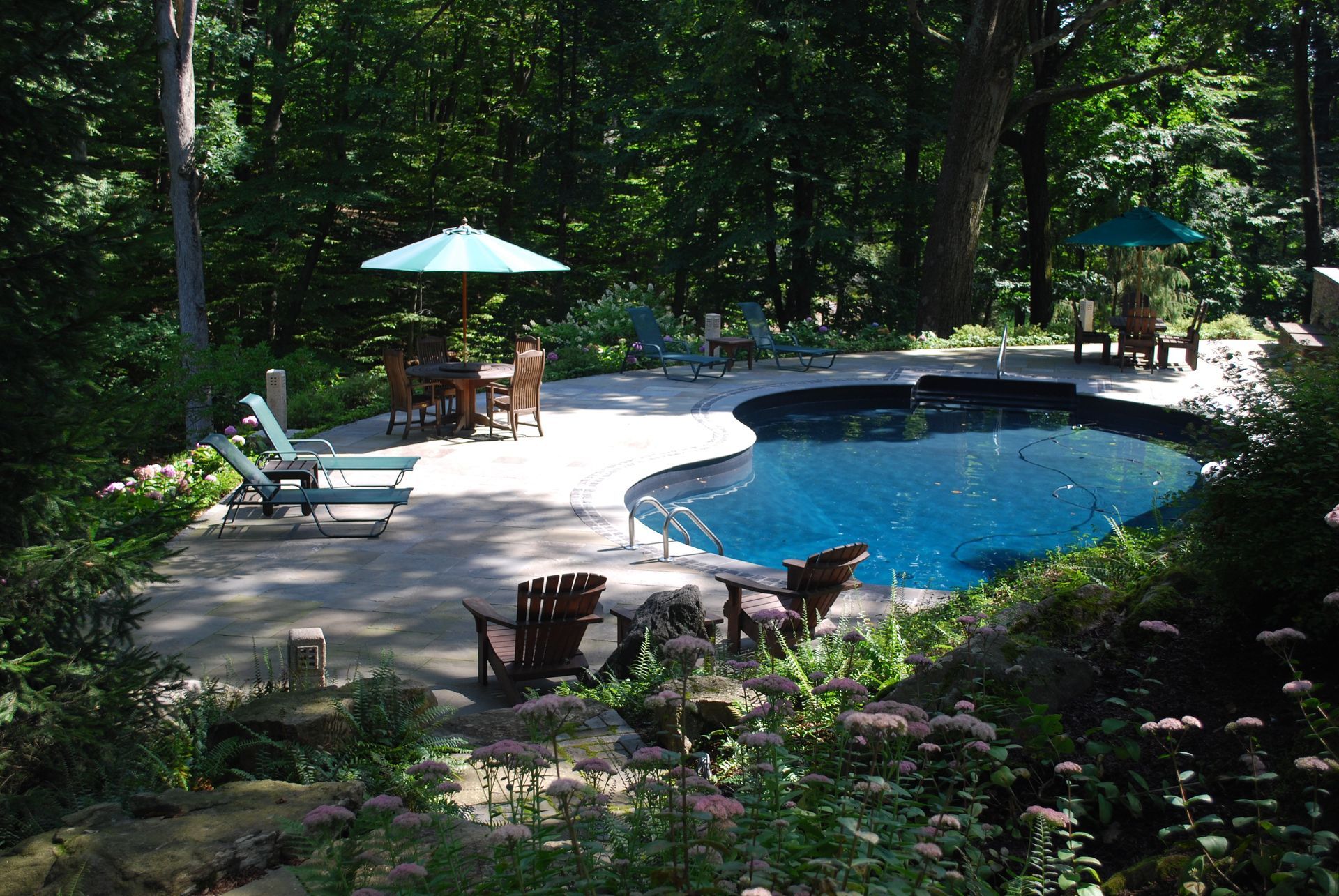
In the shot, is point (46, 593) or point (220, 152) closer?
point (46, 593)

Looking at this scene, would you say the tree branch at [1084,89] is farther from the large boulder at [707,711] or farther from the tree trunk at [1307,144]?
the large boulder at [707,711]

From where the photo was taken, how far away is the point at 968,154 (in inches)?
714

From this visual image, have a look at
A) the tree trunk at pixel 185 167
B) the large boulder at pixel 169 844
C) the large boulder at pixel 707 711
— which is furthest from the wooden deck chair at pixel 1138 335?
the large boulder at pixel 169 844

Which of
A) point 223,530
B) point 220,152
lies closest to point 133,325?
point 220,152

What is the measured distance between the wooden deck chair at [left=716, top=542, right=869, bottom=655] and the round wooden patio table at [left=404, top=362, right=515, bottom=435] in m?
5.93

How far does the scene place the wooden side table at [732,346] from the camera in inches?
622

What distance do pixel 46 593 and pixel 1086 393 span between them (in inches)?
534

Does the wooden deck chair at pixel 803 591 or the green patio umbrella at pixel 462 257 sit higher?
the green patio umbrella at pixel 462 257

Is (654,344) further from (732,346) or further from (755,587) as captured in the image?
(755,587)

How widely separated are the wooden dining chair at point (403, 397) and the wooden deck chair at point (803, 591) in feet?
19.9

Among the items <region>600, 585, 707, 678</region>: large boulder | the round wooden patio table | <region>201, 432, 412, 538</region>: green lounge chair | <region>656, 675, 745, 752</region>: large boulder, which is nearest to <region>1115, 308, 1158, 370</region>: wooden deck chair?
the round wooden patio table

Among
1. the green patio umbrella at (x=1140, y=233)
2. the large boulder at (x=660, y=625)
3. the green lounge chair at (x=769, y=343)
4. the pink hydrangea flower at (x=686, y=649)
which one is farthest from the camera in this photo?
the green lounge chair at (x=769, y=343)

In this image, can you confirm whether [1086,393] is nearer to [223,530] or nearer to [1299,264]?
[223,530]

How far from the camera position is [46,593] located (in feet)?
12.0
